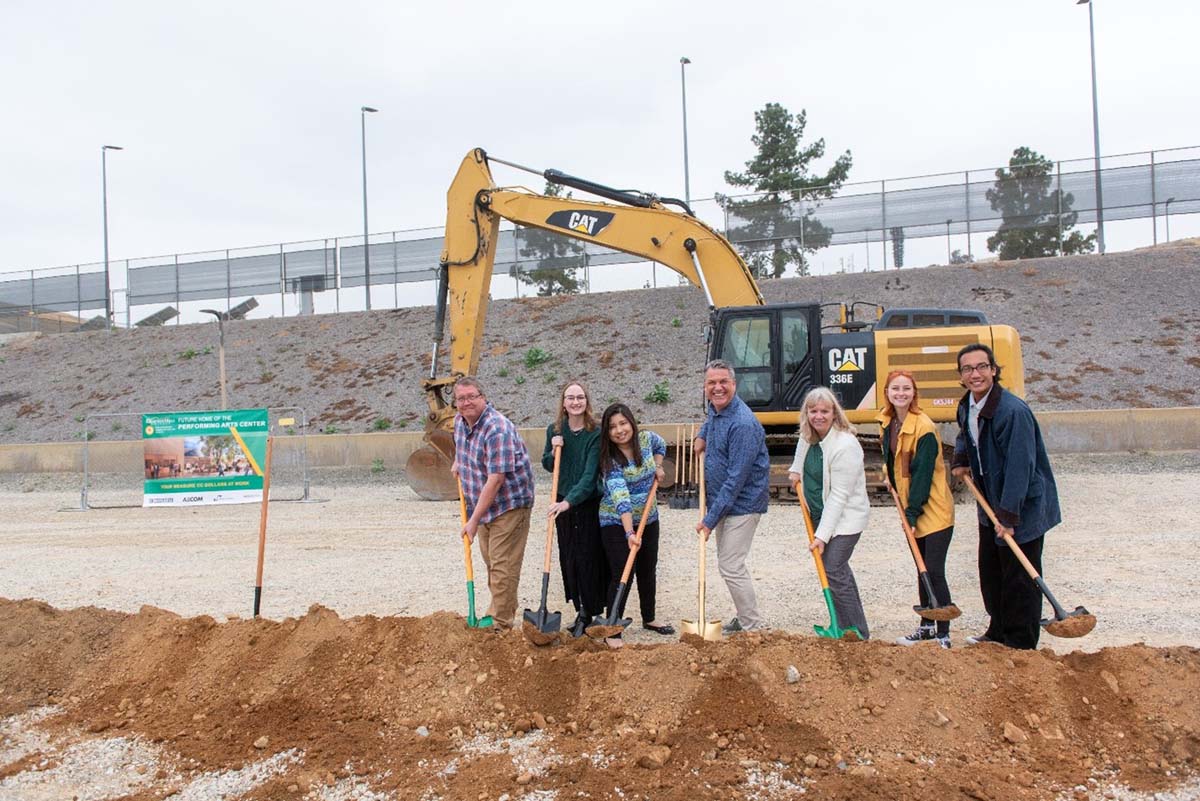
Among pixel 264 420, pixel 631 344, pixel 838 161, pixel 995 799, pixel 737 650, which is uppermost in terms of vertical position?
pixel 838 161

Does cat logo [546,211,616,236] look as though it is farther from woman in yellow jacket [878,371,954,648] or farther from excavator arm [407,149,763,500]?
woman in yellow jacket [878,371,954,648]

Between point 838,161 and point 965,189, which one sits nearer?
point 965,189

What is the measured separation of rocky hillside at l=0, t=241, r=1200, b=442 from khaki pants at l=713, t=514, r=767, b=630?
1393 cm

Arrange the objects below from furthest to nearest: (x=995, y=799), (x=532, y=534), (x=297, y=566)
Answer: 1. (x=532, y=534)
2. (x=297, y=566)
3. (x=995, y=799)

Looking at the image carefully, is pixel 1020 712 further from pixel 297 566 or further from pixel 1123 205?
pixel 1123 205

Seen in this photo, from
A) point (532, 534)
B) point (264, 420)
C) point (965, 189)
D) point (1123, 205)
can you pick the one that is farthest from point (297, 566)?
point (1123, 205)

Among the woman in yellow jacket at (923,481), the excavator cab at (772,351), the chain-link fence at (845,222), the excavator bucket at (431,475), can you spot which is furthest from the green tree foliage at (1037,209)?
the woman in yellow jacket at (923,481)

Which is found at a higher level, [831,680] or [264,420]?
[264,420]

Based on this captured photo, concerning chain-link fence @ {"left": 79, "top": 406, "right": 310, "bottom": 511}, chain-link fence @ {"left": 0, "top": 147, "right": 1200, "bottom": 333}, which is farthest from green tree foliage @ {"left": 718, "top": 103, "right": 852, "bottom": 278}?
chain-link fence @ {"left": 79, "top": 406, "right": 310, "bottom": 511}

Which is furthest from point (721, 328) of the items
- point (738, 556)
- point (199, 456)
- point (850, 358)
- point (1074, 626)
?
point (199, 456)

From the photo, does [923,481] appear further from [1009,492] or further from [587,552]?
[587,552]

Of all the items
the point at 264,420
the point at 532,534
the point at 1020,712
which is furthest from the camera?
the point at 264,420

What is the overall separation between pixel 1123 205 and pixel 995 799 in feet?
84.4

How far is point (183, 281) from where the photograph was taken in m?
32.0
